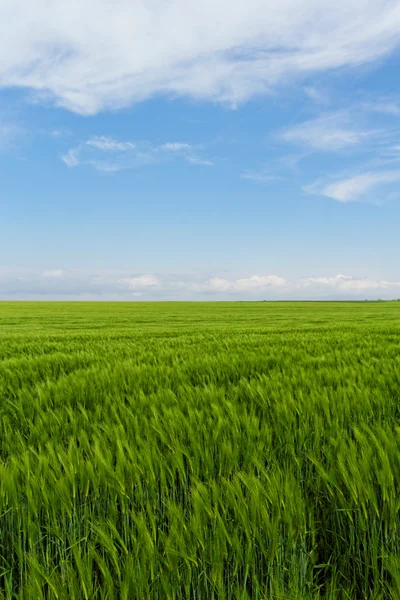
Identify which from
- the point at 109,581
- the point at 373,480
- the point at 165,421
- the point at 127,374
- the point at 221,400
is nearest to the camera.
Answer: the point at 109,581

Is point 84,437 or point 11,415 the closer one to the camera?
point 84,437

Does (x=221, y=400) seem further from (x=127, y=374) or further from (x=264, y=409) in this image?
(x=127, y=374)

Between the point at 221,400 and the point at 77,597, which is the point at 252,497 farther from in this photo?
the point at 221,400

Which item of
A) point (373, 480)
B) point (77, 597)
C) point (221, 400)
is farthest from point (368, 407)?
point (77, 597)

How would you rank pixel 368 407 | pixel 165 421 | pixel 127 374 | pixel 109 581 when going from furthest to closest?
pixel 127 374, pixel 368 407, pixel 165 421, pixel 109 581

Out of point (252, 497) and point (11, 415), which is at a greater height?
point (252, 497)

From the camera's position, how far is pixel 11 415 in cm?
330

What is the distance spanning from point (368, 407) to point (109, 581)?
88.7 inches

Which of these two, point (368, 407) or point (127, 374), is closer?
point (368, 407)

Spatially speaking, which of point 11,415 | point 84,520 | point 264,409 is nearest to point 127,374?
point 11,415

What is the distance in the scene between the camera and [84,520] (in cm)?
154

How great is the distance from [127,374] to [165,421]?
1.95 m

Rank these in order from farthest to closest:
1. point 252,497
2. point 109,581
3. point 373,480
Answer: point 373,480, point 252,497, point 109,581

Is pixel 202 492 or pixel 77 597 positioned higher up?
pixel 202 492
